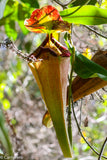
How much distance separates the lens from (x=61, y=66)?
0.50 metres

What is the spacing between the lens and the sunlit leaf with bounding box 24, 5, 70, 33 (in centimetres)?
51

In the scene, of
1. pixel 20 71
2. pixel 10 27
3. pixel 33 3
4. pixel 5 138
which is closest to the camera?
pixel 5 138

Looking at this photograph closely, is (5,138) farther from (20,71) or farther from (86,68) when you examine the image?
(20,71)

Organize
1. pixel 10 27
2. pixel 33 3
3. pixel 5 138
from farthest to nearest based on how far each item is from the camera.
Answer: pixel 10 27
pixel 33 3
pixel 5 138

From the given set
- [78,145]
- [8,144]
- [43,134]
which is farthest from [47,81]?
[78,145]

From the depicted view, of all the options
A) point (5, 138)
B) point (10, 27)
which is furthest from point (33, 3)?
point (5, 138)

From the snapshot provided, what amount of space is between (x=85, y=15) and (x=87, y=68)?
13cm

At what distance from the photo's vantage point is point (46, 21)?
0.53 meters

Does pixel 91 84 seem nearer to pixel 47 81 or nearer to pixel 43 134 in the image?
pixel 47 81

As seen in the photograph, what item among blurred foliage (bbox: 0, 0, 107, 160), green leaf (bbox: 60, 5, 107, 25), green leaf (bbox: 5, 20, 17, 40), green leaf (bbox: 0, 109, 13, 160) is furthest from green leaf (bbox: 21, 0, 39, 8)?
green leaf (bbox: 0, 109, 13, 160)

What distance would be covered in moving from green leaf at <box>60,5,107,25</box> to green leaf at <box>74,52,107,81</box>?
0.09 m

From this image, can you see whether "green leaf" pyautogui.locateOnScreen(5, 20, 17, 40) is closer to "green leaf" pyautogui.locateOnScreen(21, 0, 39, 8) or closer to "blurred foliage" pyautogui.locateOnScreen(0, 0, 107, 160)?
"blurred foliage" pyautogui.locateOnScreen(0, 0, 107, 160)

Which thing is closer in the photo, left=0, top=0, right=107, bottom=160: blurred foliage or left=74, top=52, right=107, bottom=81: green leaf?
left=74, top=52, right=107, bottom=81: green leaf

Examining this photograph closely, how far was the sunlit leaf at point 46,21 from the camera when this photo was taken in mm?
513
